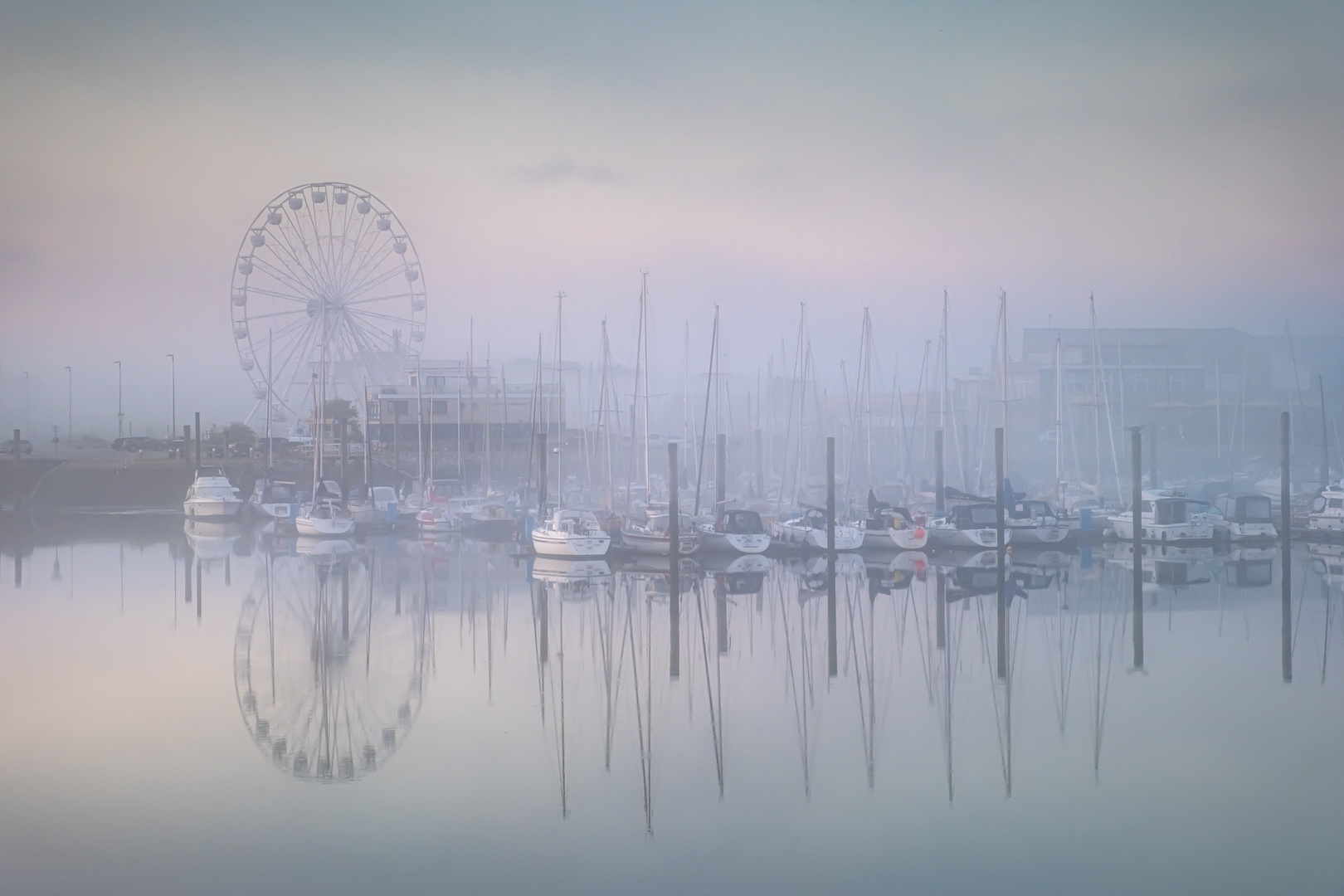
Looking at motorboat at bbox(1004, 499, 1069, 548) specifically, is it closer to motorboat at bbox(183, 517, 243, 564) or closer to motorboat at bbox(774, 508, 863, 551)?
motorboat at bbox(774, 508, 863, 551)

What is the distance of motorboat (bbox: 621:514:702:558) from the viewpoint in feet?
82.4

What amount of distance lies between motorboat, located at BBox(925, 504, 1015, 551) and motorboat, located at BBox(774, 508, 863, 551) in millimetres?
1873

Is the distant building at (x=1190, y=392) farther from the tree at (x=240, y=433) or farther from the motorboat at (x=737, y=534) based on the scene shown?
the tree at (x=240, y=433)

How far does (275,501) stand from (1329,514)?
3002cm

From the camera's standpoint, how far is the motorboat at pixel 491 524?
32531 mm

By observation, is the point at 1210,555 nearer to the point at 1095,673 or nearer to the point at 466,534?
the point at 1095,673

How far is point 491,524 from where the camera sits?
32781 mm

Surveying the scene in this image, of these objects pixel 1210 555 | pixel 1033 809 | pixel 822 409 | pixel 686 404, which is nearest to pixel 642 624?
pixel 1033 809

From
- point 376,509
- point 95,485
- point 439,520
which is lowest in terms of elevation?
point 439,520

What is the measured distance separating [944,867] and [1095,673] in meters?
6.81

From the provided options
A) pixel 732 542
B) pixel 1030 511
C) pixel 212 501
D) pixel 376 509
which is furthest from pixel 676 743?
pixel 212 501

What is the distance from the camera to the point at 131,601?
21219mm

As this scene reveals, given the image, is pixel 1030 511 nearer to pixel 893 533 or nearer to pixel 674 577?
pixel 893 533

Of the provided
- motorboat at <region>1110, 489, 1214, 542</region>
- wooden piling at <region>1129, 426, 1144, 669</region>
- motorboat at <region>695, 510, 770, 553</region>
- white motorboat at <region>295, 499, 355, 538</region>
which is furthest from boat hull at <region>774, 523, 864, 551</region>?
white motorboat at <region>295, 499, 355, 538</region>
